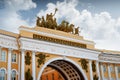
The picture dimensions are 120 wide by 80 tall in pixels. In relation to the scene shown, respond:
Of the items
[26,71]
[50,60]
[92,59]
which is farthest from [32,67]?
[92,59]

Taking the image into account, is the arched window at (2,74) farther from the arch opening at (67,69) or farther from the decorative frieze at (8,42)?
the arch opening at (67,69)

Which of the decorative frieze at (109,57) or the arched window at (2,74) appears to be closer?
the arched window at (2,74)

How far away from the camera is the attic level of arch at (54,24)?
1288 inches

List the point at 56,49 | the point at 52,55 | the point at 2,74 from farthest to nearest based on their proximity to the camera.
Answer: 1. the point at 56,49
2. the point at 52,55
3. the point at 2,74

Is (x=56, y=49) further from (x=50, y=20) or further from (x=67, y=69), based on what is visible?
(x=67, y=69)

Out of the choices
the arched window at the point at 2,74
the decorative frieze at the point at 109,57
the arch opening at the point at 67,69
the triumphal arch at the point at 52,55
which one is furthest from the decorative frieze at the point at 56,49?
the arched window at the point at 2,74

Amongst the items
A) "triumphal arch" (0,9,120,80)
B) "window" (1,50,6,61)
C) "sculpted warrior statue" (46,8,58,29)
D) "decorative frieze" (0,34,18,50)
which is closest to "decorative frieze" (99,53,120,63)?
"triumphal arch" (0,9,120,80)

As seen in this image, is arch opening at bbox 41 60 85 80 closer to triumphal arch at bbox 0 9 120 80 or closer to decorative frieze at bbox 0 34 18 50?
triumphal arch at bbox 0 9 120 80

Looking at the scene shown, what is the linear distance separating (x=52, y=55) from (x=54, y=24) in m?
4.85

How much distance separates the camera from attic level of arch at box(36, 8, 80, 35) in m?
32.7

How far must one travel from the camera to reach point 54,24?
3338 centimetres

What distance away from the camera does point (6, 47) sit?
89.2 feet

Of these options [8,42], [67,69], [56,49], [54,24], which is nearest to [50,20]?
[54,24]

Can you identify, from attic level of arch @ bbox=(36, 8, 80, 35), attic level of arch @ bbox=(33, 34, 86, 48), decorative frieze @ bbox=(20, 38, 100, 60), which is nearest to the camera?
decorative frieze @ bbox=(20, 38, 100, 60)
